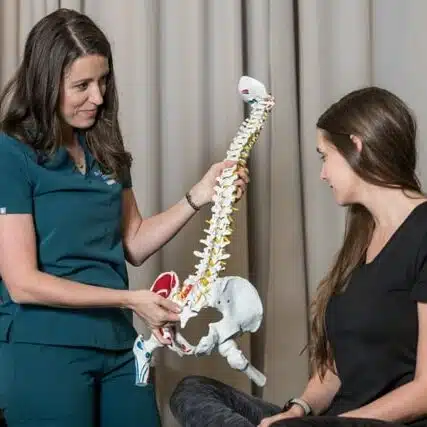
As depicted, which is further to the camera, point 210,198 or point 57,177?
point 210,198

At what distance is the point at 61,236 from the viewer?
1677 mm

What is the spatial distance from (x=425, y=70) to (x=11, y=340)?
1.39m

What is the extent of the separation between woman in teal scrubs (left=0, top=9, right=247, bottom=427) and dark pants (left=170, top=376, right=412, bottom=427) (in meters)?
0.14

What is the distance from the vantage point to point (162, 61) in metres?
2.45

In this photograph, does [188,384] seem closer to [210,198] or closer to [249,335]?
[210,198]

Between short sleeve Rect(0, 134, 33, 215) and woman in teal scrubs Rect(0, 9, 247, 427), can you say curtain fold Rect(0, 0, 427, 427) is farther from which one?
short sleeve Rect(0, 134, 33, 215)

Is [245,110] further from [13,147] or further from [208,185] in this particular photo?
[13,147]

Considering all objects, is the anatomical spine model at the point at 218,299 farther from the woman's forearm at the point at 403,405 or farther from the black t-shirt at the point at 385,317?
the woman's forearm at the point at 403,405

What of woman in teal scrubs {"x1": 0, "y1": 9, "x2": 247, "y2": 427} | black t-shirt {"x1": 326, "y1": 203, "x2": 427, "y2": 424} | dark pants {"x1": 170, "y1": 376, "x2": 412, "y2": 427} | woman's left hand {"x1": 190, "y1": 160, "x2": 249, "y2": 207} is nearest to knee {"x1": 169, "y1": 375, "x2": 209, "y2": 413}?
dark pants {"x1": 170, "y1": 376, "x2": 412, "y2": 427}

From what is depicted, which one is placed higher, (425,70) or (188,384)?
(425,70)

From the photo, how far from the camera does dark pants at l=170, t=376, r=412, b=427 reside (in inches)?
51.4

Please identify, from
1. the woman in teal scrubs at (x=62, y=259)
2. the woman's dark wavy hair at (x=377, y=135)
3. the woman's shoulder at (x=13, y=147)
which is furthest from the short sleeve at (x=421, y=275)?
the woman's shoulder at (x=13, y=147)

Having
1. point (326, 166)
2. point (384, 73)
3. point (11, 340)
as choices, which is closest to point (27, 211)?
point (11, 340)

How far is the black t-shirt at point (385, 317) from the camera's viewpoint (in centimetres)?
152
